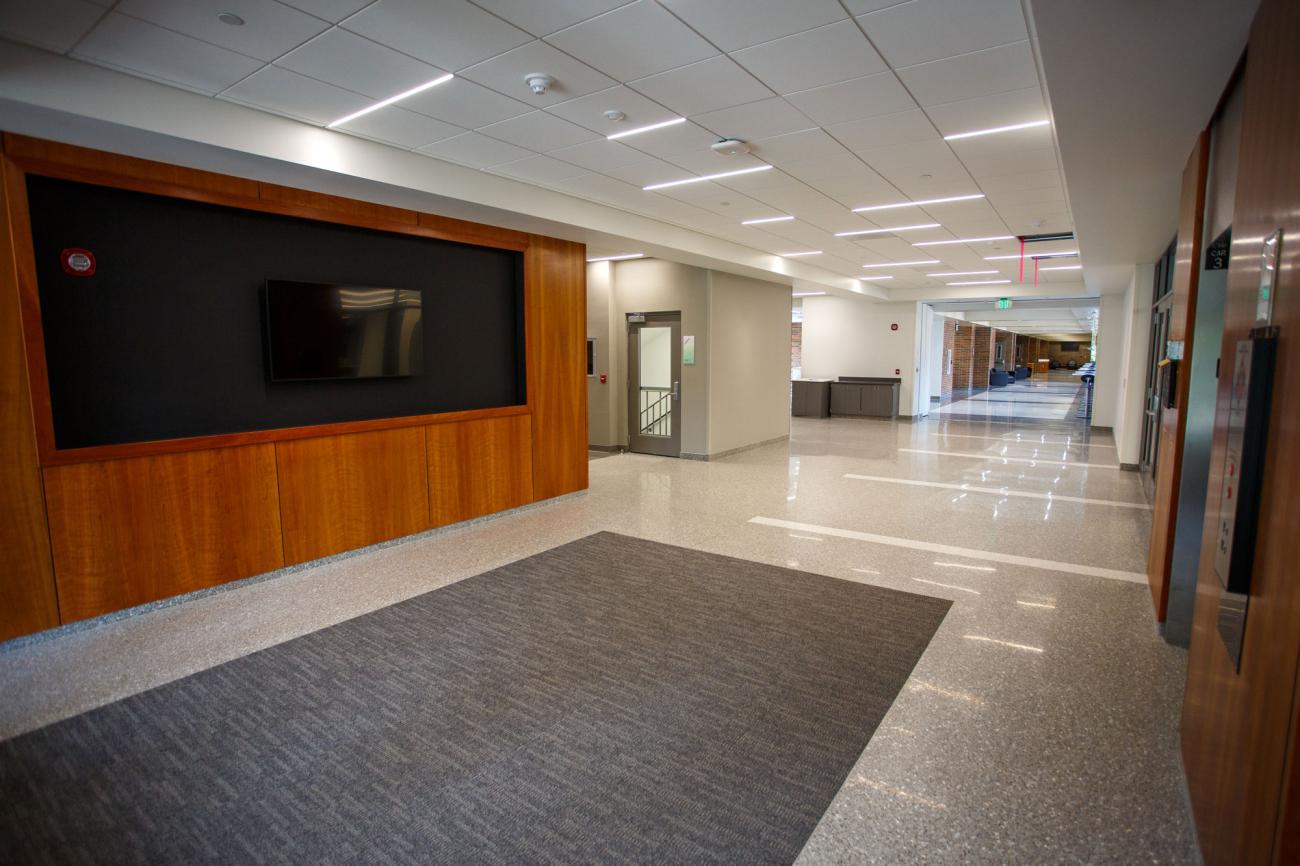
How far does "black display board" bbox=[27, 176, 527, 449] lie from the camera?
148 inches

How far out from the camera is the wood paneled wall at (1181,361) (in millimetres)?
3428

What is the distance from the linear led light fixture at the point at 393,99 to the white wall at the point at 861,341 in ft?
42.3

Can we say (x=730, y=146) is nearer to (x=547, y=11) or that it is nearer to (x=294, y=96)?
(x=547, y=11)

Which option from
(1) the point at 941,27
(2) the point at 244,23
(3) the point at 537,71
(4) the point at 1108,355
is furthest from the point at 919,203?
(4) the point at 1108,355

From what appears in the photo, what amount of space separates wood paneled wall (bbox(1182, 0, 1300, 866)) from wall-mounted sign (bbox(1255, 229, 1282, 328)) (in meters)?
0.04

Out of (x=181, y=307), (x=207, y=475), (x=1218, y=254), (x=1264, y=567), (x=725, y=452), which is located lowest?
(x=725, y=452)

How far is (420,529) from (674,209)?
3988mm

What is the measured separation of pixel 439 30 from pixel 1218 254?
384 cm

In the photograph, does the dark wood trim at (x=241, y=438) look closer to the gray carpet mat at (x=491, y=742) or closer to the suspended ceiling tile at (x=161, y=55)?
the gray carpet mat at (x=491, y=742)

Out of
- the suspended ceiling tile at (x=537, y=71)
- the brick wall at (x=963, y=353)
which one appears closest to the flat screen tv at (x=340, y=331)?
the suspended ceiling tile at (x=537, y=71)

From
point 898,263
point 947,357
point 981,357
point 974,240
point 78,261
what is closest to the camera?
point 78,261

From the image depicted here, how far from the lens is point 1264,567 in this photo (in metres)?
1.63

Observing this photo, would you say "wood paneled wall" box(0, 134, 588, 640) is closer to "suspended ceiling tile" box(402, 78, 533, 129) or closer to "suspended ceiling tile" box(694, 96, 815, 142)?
"suspended ceiling tile" box(402, 78, 533, 129)

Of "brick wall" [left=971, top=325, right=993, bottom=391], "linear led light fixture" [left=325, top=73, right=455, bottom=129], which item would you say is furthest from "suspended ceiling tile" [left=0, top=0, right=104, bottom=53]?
"brick wall" [left=971, top=325, right=993, bottom=391]
